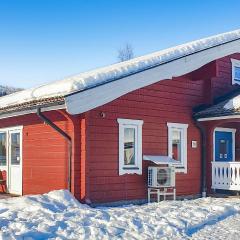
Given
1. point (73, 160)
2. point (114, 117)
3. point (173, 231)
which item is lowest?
point (173, 231)

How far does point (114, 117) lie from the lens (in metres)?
12.5

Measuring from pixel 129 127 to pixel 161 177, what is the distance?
170 cm

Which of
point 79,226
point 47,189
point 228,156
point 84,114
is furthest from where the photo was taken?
point 228,156

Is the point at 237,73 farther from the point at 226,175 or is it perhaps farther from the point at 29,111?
the point at 29,111

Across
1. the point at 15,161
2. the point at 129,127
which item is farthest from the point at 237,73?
the point at 15,161

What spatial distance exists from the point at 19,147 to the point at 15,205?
433 centimetres

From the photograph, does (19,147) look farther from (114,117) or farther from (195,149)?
(195,149)

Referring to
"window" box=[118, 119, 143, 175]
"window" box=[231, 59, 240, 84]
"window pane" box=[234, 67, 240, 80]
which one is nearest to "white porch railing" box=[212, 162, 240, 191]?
"window" box=[118, 119, 143, 175]

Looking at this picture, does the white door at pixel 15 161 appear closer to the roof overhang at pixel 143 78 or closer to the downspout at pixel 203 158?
the roof overhang at pixel 143 78

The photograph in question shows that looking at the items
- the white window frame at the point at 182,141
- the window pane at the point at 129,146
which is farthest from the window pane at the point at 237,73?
the window pane at the point at 129,146

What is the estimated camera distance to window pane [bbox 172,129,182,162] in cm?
1425

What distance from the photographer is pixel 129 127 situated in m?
13.0

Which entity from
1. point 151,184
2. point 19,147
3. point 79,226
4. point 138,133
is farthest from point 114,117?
point 79,226

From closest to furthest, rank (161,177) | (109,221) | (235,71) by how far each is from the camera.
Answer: (109,221) → (161,177) → (235,71)
